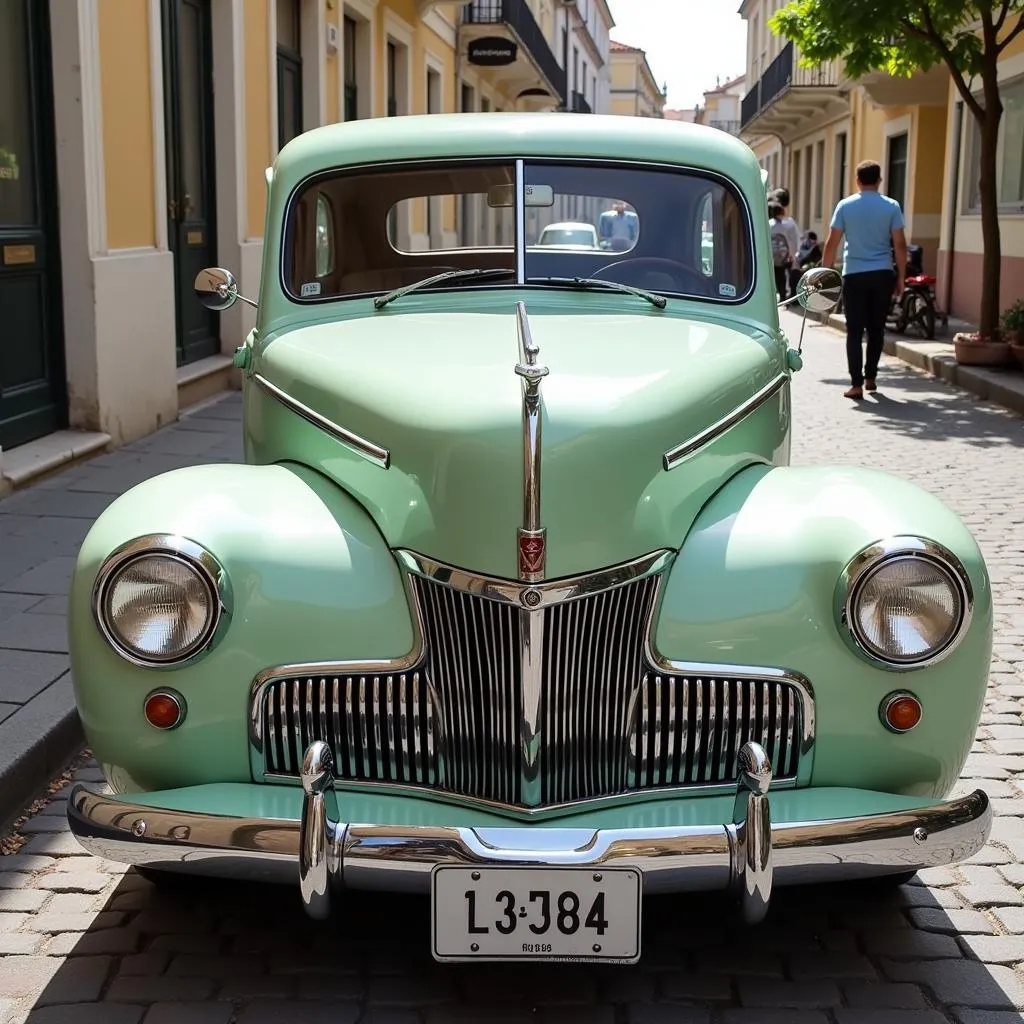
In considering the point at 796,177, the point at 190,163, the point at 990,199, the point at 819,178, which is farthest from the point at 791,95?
the point at 190,163

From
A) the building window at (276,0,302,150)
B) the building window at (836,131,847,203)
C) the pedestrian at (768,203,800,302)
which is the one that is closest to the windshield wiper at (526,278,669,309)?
the building window at (276,0,302,150)

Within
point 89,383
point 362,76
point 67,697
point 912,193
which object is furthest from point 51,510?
point 912,193

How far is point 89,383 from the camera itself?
28.8 ft

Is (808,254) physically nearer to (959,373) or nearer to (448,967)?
(959,373)

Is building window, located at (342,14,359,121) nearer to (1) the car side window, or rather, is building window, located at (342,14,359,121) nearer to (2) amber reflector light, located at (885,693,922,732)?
(1) the car side window

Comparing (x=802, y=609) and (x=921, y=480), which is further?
(x=921, y=480)

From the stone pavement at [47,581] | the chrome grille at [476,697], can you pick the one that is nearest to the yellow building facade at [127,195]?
the stone pavement at [47,581]

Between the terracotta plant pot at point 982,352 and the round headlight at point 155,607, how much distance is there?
12002 millimetres

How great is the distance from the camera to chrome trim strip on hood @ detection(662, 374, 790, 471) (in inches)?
124

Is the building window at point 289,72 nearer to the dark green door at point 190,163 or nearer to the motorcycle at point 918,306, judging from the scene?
the dark green door at point 190,163

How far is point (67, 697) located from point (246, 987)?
1.62 meters

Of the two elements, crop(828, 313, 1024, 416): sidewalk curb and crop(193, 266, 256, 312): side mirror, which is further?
crop(828, 313, 1024, 416): sidewalk curb

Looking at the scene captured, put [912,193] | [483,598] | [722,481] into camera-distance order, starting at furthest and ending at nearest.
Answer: [912,193] → [722,481] → [483,598]

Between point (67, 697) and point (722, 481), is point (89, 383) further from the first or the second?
point (722, 481)
